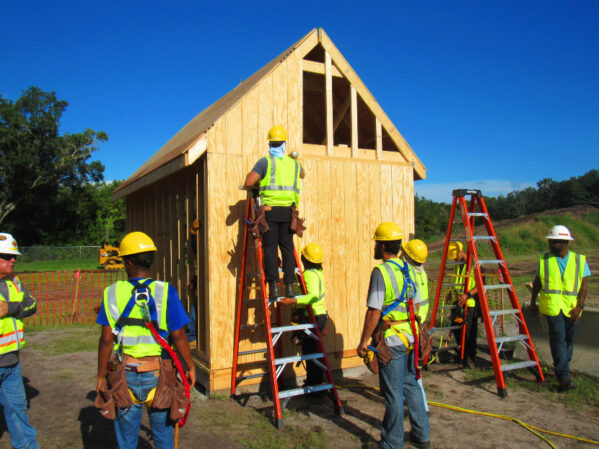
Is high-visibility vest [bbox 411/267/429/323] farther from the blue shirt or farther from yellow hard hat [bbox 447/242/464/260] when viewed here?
yellow hard hat [bbox 447/242/464/260]

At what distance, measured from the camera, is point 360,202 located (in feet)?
23.5

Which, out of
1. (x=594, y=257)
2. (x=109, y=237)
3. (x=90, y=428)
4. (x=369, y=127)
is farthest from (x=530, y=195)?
(x=90, y=428)

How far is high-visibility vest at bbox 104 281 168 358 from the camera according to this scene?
10.3ft

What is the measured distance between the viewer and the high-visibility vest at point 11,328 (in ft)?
13.0

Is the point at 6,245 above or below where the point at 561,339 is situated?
above

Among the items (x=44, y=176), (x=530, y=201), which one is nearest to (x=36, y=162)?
(x=44, y=176)

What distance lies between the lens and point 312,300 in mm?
5551

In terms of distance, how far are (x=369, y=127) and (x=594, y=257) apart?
22.5 meters

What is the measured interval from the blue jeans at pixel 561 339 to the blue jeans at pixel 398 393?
283cm

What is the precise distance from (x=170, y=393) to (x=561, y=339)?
528 centimetres

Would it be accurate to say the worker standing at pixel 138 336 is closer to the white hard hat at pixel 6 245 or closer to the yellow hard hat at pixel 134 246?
the yellow hard hat at pixel 134 246

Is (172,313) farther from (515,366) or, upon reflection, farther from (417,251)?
(515,366)

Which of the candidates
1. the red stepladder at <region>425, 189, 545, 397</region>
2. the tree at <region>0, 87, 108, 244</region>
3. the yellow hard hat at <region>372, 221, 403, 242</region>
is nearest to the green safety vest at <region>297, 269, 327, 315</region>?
the yellow hard hat at <region>372, 221, 403, 242</region>

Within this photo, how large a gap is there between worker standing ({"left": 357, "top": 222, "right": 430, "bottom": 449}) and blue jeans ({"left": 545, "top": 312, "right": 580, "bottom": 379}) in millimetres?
2858
